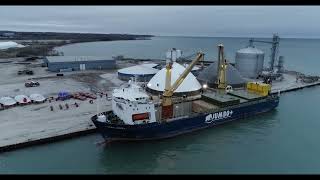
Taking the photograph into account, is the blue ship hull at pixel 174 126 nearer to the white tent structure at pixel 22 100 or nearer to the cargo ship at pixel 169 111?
the cargo ship at pixel 169 111

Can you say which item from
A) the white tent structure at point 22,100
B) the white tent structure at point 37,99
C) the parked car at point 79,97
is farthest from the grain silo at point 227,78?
the white tent structure at point 22,100

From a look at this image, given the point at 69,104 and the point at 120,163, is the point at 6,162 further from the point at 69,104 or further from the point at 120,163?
the point at 69,104

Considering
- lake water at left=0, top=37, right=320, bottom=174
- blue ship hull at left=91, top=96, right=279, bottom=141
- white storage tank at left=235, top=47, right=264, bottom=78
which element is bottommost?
lake water at left=0, top=37, right=320, bottom=174

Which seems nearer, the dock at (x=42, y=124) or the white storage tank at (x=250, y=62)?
the dock at (x=42, y=124)

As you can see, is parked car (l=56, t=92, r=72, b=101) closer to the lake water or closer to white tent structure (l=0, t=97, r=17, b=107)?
white tent structure (l=0, t=97, r=17, b=107)

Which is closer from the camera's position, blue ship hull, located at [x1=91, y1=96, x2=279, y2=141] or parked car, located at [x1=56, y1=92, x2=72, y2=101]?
blue ship hull, located at [x1=91, y1=96, x2=279, y2=141]

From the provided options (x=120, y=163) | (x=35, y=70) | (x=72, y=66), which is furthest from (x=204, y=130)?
(x=35, y=70)

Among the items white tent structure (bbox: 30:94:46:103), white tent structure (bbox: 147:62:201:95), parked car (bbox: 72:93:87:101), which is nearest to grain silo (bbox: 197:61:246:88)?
white tent structure (bbox: 147:62:201:95)
